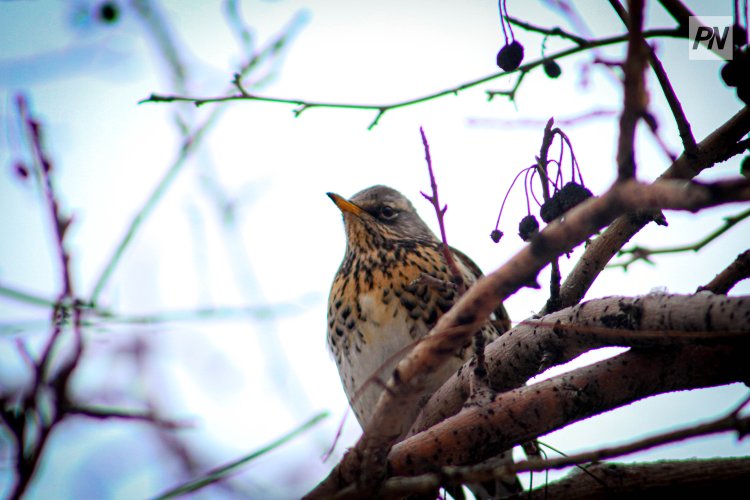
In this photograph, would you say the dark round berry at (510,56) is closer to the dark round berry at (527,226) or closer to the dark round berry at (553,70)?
the dark round berry at (553,70)

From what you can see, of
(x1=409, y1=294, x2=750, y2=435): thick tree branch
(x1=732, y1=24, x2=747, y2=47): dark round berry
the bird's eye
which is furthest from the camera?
the bird's eye

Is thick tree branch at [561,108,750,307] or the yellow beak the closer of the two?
thick tree branch at [561,108,750,307]

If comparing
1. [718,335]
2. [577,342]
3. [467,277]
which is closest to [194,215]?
[467,277]

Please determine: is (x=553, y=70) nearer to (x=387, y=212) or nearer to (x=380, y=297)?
(x=380, y=297)

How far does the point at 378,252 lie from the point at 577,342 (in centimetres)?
294

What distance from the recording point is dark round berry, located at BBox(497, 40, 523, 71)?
3445 millimetres

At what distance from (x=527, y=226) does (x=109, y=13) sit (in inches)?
128

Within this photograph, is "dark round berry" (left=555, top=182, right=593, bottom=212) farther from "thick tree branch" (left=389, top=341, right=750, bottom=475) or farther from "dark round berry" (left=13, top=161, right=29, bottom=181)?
"dark round berry" (left=13, top=161, right=29, bottom=181)

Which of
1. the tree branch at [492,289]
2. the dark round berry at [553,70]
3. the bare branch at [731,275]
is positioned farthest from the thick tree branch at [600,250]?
the tree branch at [492,289]

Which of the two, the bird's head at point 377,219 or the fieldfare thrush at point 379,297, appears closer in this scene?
the fieldfare thrush at point 379,297

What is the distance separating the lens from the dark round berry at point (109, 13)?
4754 mm

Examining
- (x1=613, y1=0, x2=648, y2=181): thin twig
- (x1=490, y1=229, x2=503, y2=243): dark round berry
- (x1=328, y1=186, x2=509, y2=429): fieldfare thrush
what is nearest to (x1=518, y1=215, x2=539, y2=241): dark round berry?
(x1=490, y1=229, x2=503, y2=243): dark round berry

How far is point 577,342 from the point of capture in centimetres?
312

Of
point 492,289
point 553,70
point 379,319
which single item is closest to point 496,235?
point 553,70
